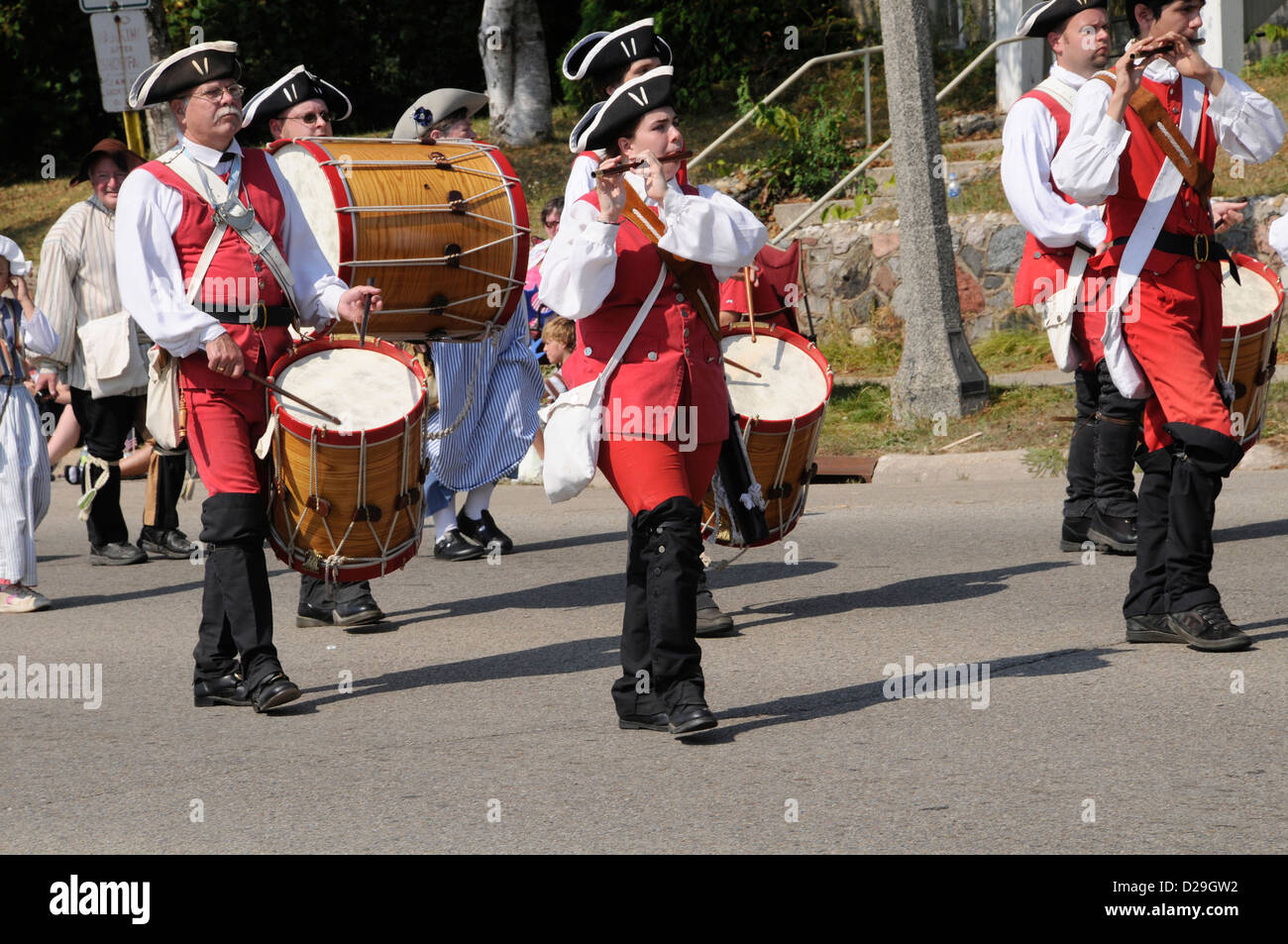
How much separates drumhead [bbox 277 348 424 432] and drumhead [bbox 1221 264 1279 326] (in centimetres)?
328

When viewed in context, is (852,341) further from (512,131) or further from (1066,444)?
(512,131)

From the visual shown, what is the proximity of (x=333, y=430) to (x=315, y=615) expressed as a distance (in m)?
1.75

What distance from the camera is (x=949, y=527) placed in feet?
29.0

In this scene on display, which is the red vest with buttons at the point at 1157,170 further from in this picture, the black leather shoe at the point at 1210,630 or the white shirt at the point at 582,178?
the white shirt at the point at 582,178

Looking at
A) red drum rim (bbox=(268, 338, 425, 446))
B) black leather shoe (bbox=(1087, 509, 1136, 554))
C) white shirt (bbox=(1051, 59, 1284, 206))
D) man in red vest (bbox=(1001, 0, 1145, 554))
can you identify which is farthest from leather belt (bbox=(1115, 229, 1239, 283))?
red drum rim (bbox=(268, 338, 425, 446))

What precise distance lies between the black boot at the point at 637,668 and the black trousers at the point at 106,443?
16.2 ft

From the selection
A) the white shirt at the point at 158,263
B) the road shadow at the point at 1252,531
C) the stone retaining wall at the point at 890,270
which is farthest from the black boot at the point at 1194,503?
the stone retaining wall at the point at 890,270

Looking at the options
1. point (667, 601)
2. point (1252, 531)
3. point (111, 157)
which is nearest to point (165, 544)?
point (111, 157)

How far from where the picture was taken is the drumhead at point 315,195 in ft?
22.5

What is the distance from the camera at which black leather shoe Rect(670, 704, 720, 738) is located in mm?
5141

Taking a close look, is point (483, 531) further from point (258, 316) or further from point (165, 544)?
point (258, 316)

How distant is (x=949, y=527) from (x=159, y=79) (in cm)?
465

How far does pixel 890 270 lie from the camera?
45.8 feet

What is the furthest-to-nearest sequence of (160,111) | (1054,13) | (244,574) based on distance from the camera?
(160,111)
(1054,13)
(244,574)
